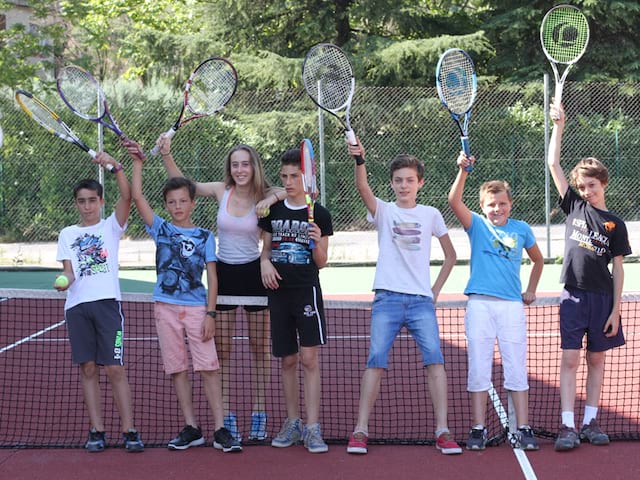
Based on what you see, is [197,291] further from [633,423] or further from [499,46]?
[499,46]

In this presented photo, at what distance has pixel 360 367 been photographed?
6.82m

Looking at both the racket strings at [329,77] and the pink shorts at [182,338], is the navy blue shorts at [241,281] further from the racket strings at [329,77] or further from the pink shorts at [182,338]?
the racket strings at [329,77]

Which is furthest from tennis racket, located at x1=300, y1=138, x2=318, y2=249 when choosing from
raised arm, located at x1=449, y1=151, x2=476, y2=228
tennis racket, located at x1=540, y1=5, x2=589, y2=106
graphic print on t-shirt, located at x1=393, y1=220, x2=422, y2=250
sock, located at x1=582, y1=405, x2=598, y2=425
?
tennis racket, located at x1=540, y1=5, x2=589, y2=106

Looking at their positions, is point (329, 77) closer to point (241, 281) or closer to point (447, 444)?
point (241, 281)

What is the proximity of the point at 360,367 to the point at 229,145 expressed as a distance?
8323 millimetres

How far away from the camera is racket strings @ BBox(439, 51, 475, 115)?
5156 mm

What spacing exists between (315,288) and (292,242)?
0.90ft

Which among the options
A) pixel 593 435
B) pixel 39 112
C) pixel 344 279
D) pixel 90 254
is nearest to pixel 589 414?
pixel 593 435

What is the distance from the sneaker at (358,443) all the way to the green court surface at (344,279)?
5821 mm

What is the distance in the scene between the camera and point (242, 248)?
4.92m

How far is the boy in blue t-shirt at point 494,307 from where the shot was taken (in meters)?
4.75

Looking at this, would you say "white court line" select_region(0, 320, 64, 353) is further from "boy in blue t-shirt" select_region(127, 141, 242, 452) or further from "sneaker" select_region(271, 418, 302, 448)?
"sneaker" select_region(271, 418, 302, 448)

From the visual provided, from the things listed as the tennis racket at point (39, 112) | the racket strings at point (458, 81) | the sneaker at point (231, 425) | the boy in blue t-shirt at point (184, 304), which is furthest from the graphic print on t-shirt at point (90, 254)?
the racket strings at point (458, 81)

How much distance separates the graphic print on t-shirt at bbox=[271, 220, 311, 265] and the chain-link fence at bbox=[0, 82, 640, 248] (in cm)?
881
